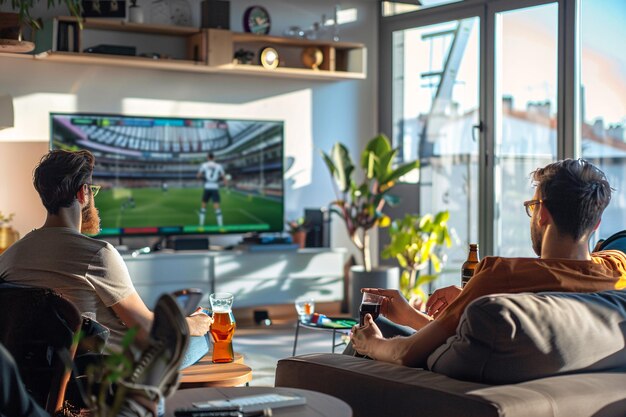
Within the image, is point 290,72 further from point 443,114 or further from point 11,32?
point 11,32

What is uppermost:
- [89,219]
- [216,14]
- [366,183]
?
[216,14]

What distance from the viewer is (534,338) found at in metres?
2.29

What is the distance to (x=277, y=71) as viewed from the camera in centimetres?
709

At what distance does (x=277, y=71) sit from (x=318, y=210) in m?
1.13

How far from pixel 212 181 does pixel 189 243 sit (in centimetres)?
51

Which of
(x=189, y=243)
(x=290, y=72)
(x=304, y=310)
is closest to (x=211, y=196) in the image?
(x=189, y=243)

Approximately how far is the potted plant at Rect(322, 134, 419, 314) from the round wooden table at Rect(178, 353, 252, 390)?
12.5ft

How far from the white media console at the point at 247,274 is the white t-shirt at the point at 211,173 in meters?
0.53

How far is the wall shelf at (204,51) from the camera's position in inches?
250

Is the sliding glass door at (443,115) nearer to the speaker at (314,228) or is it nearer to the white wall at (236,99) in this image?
the white wall at (236,99)

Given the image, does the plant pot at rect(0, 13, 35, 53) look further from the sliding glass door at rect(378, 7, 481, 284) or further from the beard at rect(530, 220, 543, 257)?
the beard at rect(530, 220, 543, 257)

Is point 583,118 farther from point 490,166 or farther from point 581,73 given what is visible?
point 490,166

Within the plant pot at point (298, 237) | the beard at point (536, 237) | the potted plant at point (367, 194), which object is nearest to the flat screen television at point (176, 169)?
the plant pot at point (298, 237)

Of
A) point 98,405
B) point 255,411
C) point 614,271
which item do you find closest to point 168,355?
point 98,405
